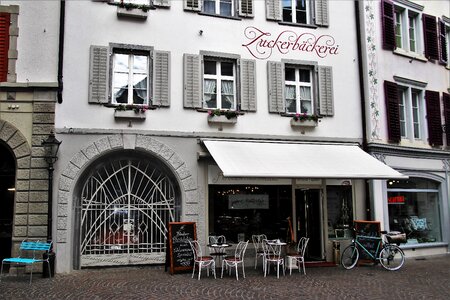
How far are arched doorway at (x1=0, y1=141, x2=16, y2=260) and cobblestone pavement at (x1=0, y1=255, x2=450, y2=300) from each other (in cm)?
130

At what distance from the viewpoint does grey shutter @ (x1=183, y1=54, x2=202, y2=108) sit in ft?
39.2

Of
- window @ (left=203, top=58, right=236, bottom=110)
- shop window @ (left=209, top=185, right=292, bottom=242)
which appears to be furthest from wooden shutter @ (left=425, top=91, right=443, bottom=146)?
window @ (left=203, top=58, right=236, bottom=110)

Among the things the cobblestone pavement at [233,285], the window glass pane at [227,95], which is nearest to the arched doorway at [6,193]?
the cobblestone pavement at [233,285]

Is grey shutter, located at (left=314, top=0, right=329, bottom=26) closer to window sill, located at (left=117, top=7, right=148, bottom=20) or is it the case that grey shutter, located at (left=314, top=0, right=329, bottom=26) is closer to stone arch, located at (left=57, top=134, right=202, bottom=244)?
window sill, located at (left=117, top=7, right=148, bottom=20)

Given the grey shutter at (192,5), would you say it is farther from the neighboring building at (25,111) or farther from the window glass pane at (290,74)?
the neighboring building at (25,111)

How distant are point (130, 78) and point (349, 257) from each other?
285 inches

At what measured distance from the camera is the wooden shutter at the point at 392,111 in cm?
1383

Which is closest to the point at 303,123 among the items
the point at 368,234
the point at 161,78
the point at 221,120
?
the point at 221,120

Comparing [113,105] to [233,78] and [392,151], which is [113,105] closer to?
[233,78]

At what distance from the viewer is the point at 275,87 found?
1277cm

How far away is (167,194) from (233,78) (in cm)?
359

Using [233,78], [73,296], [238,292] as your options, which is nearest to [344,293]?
[238,292]

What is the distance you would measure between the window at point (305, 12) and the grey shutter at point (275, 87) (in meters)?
1.48

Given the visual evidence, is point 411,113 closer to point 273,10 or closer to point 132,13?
point 273,10
